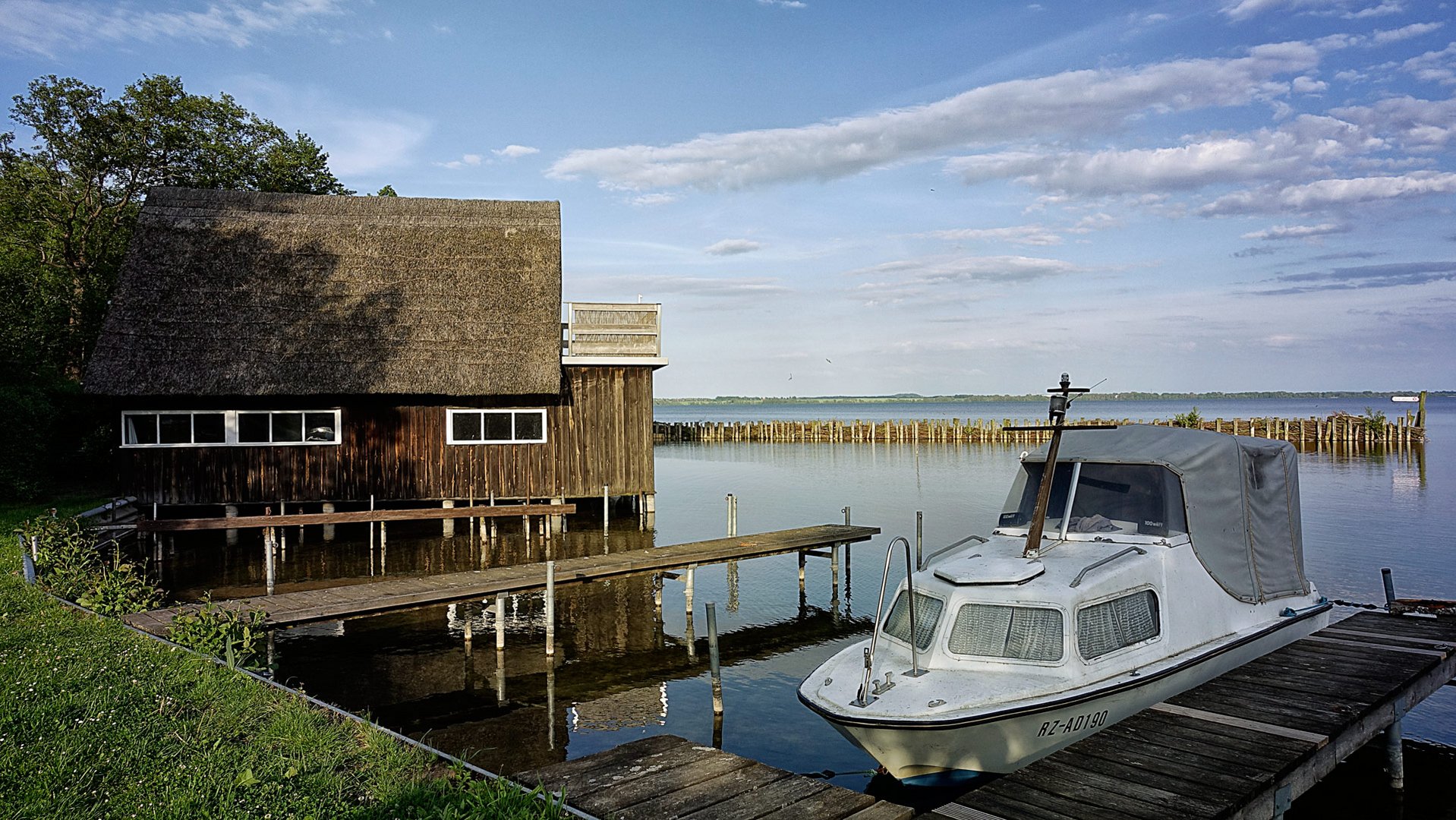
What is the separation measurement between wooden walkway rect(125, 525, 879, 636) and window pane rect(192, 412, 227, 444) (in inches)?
387

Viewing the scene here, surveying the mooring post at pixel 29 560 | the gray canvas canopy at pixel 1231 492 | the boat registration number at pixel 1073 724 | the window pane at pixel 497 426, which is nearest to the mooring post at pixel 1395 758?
the gray canvas canopy at pixel 1231 492

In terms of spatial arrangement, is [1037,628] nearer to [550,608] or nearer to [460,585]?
[550,608]

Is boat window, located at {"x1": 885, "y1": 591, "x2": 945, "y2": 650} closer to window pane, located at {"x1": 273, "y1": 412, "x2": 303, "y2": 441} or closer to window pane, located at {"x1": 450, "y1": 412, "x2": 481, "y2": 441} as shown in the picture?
window pane, located at {"x1": 450, "y1": 412, "x2": 481, "y2": 441}

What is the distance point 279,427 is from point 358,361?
8.73 ft

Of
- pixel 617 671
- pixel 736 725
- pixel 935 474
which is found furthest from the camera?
pixel 935 474

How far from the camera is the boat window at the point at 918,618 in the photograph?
9109mm

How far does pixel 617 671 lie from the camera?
13.5 metres

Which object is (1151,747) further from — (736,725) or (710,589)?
(710,589)

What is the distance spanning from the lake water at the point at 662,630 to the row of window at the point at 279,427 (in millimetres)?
2771

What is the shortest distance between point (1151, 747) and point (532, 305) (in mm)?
19736

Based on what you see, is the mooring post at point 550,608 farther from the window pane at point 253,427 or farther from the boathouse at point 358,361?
the window pane at point 253,427

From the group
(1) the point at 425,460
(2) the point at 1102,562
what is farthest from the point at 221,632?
(1) the point at 425,460

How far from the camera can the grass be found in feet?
19.5

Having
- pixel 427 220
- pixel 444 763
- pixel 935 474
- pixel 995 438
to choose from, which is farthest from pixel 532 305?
pixel 995 438
